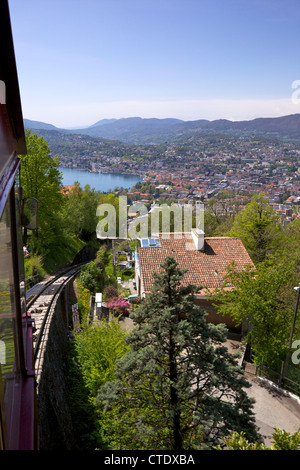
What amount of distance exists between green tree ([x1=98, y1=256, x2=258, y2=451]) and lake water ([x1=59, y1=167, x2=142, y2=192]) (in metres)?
145

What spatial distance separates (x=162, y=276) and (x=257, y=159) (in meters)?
205

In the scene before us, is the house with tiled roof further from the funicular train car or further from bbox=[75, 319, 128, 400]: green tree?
the funicular train car

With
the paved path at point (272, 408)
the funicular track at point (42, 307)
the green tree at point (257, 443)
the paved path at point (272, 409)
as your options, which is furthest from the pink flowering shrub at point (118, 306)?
the green tree at point (257, 443)

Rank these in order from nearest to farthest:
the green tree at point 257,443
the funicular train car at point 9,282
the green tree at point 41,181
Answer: the funicular train car at point 9,282
the green tree at point 257,443
the green tree at point 41,181

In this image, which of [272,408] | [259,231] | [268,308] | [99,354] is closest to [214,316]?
[268,308]

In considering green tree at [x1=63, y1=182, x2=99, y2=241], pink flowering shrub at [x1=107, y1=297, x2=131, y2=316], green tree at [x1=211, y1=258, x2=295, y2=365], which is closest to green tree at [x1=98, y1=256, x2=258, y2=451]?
green tree at [x1=211, y1=258, x2=295, y2=365]

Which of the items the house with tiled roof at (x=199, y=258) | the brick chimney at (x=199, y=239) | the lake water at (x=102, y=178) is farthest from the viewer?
the lake water at (x=102, y=178)

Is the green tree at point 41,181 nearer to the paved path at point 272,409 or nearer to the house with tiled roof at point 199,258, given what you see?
the house with tiled roof at point 199,258

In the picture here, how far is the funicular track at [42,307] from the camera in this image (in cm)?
996

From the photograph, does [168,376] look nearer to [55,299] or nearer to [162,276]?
[162,276]

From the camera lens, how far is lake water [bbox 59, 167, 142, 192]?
157 m

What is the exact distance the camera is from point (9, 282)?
2.80 metres

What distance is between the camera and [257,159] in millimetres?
197000

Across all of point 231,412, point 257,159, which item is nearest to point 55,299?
point 231,412
